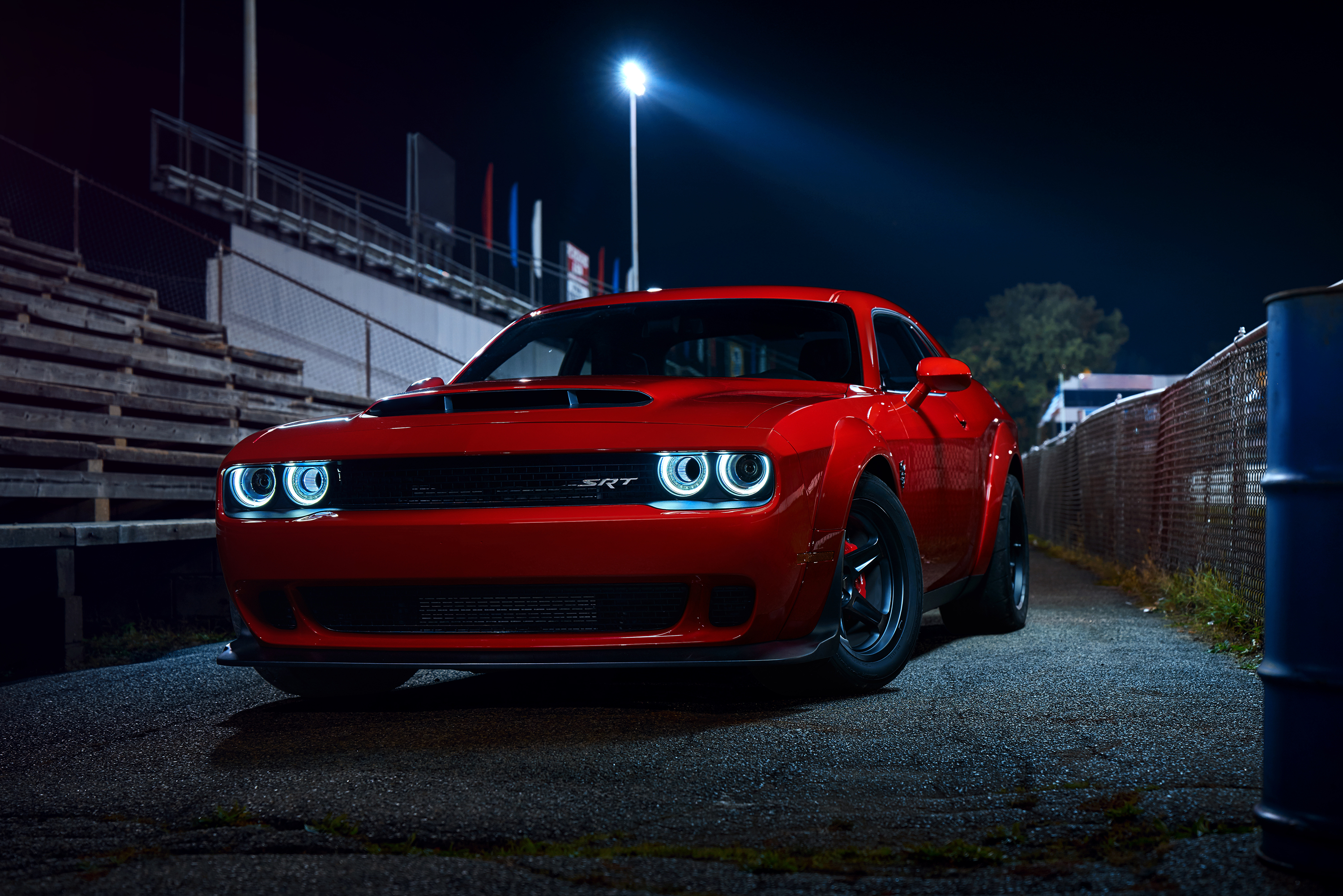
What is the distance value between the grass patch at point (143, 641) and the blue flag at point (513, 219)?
101ft

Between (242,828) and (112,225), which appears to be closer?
(242,828)

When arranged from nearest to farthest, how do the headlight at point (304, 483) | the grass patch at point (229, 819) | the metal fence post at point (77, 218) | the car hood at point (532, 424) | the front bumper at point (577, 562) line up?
the grass patch at point (229, 819) → the front bumper at point (577, 562) → the car hood at point (532, 424) → the headlight at point (304, 483) → the metal fence post at point (77, 218)

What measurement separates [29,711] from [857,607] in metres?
2.88

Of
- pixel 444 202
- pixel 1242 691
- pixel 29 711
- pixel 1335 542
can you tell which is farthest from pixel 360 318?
pixel 1335 542

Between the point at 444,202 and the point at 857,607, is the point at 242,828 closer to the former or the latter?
the point at 857,607

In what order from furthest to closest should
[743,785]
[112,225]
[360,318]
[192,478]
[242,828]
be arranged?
[360,318]
[112,225]
[192,478]
[743,785]
[242,828]

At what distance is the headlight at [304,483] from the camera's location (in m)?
3.84

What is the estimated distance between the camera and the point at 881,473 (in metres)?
4.33

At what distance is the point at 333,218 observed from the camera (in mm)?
25531

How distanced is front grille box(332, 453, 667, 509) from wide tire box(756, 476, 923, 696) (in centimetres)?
76

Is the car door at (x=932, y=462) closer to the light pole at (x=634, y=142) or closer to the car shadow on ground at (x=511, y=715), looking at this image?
the car shadow on ground at (x=511, y=715)

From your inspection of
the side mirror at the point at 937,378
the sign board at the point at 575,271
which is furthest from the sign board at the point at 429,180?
the side mirror at the point at 937,378

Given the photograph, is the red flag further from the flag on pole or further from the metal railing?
the metal railing

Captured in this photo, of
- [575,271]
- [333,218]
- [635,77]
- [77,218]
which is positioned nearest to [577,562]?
[77,218]
